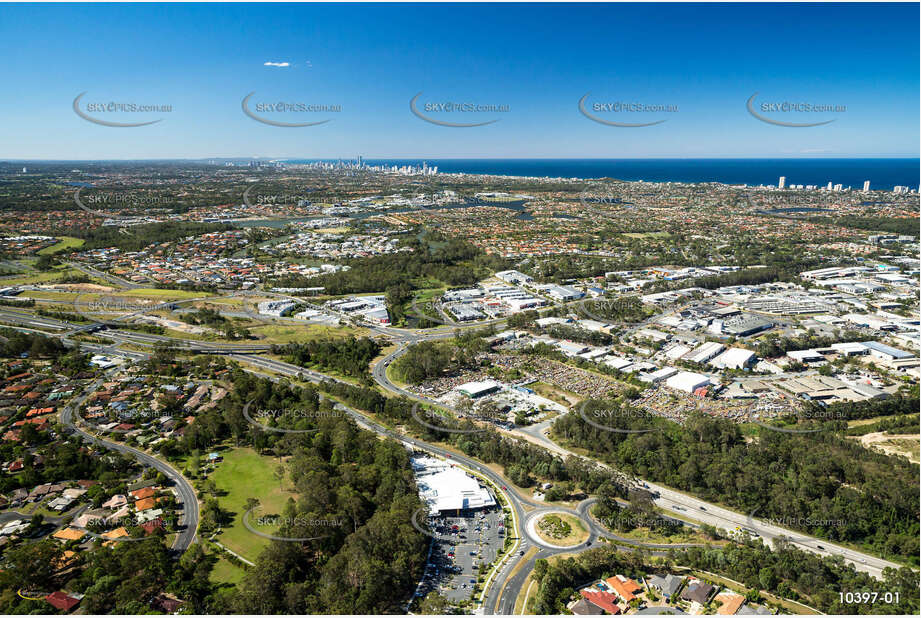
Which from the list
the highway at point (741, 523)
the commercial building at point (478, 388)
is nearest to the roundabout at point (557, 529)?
the highway at point (741, 523)

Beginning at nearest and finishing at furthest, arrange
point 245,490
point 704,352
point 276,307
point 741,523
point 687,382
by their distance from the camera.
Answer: point 741,523
point 245,490
point 687,382
point 704,352
point 276,307

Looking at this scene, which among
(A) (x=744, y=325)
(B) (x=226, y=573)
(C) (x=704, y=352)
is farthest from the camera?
(A) (x=744, y=325)

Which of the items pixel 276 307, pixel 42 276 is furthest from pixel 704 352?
pixel 42 276

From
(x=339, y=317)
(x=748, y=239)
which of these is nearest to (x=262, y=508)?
(x=339, y=317)

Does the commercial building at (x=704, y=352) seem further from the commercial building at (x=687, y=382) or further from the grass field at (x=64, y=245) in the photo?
the grass field at (x=64, y=245)

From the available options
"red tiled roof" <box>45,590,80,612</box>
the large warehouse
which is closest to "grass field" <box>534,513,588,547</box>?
the large warehouse

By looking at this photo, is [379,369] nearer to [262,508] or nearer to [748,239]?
[262,508]

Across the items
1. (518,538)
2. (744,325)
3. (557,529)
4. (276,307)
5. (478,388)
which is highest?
(744,325)

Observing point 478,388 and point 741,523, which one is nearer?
point 741,523

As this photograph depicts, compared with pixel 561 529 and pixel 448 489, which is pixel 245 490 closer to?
pixel 448 489
